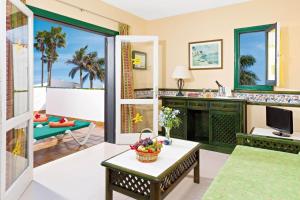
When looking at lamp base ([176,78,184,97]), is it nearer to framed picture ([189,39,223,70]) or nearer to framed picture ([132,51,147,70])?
framed picture ([189,39,223,70])

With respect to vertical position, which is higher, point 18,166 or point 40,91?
point 40,91

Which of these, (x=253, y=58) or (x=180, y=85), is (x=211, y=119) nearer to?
(x=180, y=85)

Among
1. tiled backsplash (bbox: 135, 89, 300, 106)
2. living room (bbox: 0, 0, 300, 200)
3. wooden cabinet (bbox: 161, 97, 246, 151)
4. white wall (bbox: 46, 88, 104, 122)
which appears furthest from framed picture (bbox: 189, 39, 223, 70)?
white wall (bbox: 46, 88, 104, 122)

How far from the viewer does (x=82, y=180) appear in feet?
8.87

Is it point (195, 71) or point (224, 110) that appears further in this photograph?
point (195, 71)

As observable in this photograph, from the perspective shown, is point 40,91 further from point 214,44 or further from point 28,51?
point 214,44

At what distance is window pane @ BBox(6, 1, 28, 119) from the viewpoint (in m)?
2.21

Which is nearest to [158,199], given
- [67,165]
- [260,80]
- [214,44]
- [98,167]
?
[98,167]

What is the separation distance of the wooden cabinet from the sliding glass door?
98.7 inches

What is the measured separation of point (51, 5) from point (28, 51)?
942 mm

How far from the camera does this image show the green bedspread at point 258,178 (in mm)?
1275

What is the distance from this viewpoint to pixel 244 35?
3.90 metres

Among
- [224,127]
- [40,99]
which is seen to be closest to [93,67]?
[40,99]

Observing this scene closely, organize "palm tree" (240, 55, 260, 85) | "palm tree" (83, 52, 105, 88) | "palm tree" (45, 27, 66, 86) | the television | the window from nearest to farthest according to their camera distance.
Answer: the television, the window, "palm tree" (240, 55, 260, 85), "palm tree" (45, 27, 66, 86), "palm tree" (83, 52, 105, 88)
